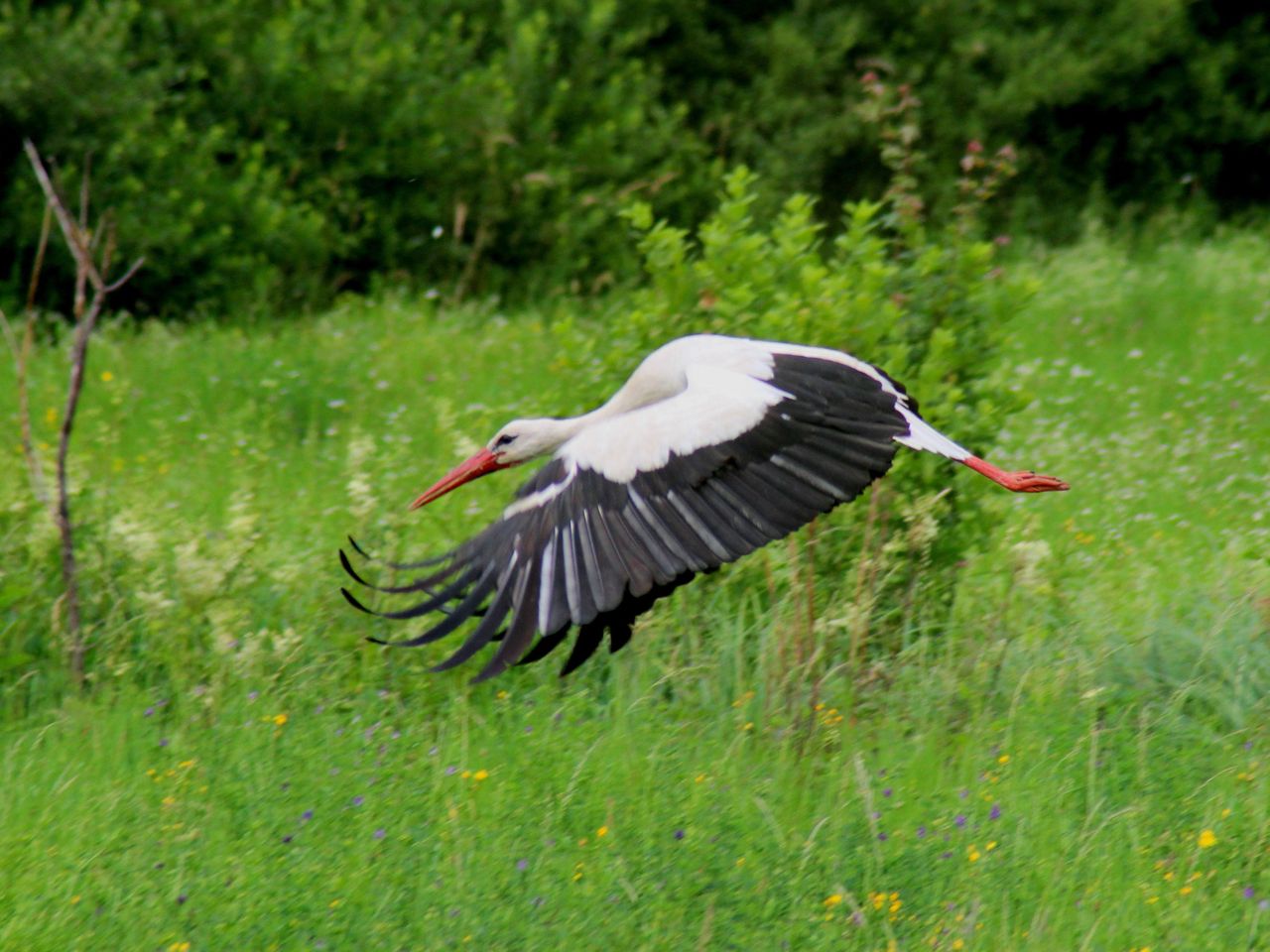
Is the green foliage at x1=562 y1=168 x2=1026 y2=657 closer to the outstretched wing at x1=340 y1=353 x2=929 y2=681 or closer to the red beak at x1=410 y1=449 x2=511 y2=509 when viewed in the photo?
the outstretched wing at x1=340 y1=353 x2=929 y2=681

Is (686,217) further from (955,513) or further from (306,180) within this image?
(955,513)

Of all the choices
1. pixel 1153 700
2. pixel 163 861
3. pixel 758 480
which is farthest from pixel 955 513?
pixel 163 861

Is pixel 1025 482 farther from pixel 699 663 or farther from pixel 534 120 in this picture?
pixel 534 120

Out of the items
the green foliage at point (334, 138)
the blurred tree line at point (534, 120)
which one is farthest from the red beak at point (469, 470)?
the green foliage at point (334, 138)

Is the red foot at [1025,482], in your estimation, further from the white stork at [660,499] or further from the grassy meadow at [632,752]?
the grassy meadow at [632,752]

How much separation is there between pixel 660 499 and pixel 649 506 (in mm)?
32

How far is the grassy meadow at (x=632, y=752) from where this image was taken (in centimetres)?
343

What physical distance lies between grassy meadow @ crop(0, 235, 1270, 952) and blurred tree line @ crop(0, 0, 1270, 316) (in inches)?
184

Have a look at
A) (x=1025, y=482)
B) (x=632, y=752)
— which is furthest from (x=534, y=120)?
(x=632, y=752)

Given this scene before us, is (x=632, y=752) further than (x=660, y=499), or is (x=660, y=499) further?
(x=632, y=752)

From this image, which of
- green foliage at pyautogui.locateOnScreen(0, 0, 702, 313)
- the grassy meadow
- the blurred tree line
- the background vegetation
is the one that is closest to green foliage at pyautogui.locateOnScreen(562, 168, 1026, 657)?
the background vegetation

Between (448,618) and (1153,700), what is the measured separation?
191cm

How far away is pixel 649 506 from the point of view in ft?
12.2

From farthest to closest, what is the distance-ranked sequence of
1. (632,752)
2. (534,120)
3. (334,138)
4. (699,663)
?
1. (534,120)
2. (334,138)
3. (699,663)
4. (632,752)
